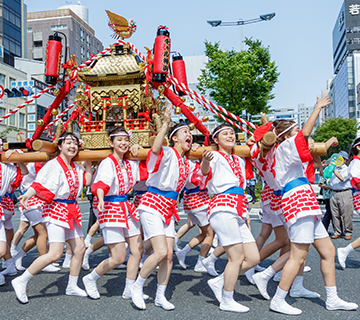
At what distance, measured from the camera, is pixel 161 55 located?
5.04 metres

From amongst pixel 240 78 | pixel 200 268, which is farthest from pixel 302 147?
pixel 240 78

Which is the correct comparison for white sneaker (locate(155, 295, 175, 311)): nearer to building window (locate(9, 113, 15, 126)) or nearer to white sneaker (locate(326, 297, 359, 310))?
white sneaker (locate(326, 297, 359, 310))

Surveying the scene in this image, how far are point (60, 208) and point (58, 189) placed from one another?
0.70ft

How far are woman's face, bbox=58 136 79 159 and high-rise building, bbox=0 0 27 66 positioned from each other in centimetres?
3065

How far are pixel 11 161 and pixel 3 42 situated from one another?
32512mm

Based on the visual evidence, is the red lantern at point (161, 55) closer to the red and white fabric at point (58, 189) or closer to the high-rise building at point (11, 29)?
the red and white fabric at point (58, 189)

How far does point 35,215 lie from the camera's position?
4.83m

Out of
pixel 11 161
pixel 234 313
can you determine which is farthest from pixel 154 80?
pixel 234 313

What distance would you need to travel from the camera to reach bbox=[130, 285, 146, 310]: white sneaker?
3.63 meters

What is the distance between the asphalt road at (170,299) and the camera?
11.4 feet

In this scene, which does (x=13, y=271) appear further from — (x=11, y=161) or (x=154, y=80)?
(x=154, y=80)

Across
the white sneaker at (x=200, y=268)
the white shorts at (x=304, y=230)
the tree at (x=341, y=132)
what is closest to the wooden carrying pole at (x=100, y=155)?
the white shorts at (x=304, y=230)

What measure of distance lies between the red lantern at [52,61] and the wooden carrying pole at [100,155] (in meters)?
1.54

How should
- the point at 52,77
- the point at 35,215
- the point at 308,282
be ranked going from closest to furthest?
the point at 308,282, the point at 35,215, the point at 52,77
